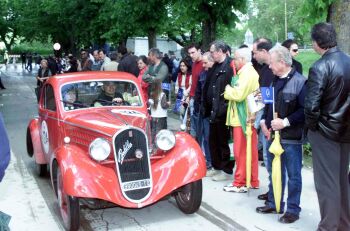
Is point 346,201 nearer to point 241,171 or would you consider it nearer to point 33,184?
point 241,171

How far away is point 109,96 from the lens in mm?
6629

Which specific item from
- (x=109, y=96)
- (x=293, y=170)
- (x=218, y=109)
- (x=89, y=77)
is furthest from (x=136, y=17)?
(x=293, y=170)

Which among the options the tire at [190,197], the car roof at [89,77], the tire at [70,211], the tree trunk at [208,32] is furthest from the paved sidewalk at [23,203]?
the tree trunk at [208,32]

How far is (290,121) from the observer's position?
4.82 m

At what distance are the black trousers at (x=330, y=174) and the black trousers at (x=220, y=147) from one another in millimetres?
2426

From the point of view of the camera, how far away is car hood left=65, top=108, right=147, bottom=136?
5438 mm

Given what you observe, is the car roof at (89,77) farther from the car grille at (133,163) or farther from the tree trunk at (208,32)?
the tree trunk at (208,32)

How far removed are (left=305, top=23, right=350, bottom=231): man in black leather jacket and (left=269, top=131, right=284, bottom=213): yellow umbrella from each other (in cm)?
56

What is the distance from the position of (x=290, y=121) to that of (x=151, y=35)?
1351 cm

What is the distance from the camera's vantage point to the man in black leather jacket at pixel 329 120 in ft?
13.7

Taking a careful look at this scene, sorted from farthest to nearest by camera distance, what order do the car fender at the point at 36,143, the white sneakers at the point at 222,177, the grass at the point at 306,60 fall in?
the grass at the point at 306,60, the car fender at the point at 36,143, the white sneakers at the point at 222,177

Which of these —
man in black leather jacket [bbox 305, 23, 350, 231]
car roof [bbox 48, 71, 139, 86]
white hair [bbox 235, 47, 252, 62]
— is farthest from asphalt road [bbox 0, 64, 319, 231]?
white hair [bbox 235, 47, 252, 62]

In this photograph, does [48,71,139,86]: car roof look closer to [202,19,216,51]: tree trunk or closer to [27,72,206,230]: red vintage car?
[27,72,206,230]: red vintage car

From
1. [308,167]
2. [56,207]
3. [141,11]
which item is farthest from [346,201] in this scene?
[141,11]
